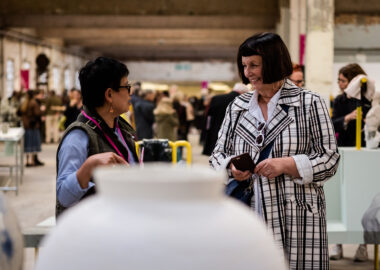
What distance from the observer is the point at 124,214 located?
649 mm

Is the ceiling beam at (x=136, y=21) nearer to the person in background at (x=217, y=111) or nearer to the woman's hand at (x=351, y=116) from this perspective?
the person in background at (x=217, y=111)

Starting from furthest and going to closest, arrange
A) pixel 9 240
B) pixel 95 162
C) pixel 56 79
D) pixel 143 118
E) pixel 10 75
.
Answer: pixel 56 79
pixel 10 75
pixel 143 118
pixel 95 162
pixel 9 240

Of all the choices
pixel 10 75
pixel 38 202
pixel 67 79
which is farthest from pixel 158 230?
pixel 67 79

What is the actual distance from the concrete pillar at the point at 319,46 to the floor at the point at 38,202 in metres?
3.42

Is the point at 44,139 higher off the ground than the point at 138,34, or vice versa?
the point at 138,34

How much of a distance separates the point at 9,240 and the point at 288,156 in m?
1.69

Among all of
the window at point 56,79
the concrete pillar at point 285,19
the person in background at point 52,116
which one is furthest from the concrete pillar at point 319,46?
the window at point 56,79

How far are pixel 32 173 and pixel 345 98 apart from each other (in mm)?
8345

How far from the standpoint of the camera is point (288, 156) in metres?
2.42

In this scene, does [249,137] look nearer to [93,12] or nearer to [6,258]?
[6,258]

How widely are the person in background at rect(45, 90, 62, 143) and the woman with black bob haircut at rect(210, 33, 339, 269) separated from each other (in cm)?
1949

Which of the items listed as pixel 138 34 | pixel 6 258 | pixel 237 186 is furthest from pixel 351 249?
pixel 138 34

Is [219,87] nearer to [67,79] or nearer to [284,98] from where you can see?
[67,79]

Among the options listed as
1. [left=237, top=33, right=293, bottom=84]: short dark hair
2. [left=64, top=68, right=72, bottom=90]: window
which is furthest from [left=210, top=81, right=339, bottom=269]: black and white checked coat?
[left=64, top=68, right=72, bottom=90]: window
